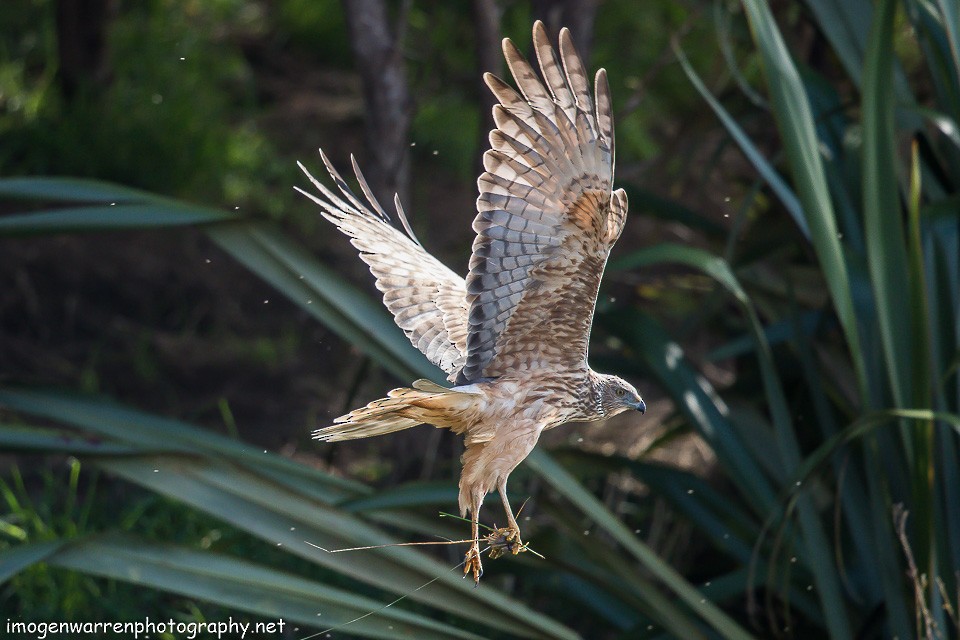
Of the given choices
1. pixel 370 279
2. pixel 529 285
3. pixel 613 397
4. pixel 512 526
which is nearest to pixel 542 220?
pixel 529 285

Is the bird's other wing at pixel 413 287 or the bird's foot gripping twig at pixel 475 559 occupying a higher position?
the bird's other wing at pixel 413 287

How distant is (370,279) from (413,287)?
2.65m

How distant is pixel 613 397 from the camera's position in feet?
5.04

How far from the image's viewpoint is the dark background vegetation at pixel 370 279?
2982 mm

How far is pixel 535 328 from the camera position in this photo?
4.87 ft

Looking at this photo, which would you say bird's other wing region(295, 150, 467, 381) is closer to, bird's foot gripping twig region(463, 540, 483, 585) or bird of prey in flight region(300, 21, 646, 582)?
bird of prey in flight region(300, 21, 646, 582)

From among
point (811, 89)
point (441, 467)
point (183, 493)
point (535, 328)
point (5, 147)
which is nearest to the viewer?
point (535, 328)

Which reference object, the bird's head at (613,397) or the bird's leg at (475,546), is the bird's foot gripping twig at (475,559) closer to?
the bird's leg at (475,546)

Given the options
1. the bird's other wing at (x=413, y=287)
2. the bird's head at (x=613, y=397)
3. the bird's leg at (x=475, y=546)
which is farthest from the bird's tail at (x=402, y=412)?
the bird's other wing at (x=413, y=287)

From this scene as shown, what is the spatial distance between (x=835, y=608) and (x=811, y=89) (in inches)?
57.4

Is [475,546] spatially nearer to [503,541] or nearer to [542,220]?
[503,541]

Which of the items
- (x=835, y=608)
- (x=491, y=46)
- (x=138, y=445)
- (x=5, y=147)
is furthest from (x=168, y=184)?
(x=835, y=608)

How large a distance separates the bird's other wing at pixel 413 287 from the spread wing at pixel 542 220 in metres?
0.30

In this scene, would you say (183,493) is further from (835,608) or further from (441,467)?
(835,608)
